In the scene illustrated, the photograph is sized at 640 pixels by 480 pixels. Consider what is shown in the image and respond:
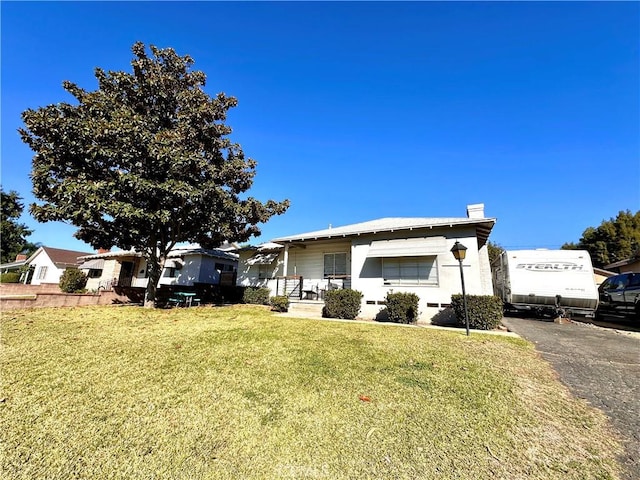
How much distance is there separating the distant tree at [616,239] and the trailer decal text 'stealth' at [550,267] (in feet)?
111

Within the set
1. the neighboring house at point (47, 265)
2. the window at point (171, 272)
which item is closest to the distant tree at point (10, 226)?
the neighboring house at point (47, 265)

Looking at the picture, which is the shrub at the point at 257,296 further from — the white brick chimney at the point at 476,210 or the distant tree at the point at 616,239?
the distant tree at the point at 616,239

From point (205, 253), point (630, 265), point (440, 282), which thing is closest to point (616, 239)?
point (630, 265)

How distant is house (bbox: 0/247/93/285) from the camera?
32094 millimetres

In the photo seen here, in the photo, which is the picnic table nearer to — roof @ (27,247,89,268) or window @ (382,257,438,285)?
window @ (382,257,438,285)

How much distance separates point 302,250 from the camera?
58.7 feet

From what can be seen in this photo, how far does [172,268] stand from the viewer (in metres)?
25.5

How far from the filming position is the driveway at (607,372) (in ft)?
10.9

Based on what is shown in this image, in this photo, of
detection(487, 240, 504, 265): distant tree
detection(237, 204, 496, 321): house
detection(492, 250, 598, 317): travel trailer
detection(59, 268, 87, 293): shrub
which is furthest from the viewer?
detection(487, 240, 504, 265): distant tree

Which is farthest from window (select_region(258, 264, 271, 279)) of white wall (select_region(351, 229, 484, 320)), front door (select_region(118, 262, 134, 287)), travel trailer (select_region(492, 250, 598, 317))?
front door (select_region(118, 262, 134, 287))

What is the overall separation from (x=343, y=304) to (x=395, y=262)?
3519 mm

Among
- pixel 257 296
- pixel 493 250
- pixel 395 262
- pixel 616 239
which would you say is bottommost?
pixel 257 296

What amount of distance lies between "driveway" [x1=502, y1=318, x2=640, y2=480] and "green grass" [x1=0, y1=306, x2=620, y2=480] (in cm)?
21

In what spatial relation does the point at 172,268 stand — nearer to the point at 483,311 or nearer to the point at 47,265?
the point at 47,265
